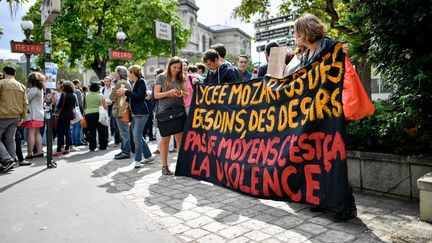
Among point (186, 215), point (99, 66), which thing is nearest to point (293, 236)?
point (186, 215)

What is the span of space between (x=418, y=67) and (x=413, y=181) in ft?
4.33

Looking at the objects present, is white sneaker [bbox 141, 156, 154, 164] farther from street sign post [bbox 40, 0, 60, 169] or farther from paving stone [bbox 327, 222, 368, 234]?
paving stone [bbox 327, 222, 368, 234]

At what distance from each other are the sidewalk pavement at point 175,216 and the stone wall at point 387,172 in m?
0.14

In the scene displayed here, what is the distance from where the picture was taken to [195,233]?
130 inches

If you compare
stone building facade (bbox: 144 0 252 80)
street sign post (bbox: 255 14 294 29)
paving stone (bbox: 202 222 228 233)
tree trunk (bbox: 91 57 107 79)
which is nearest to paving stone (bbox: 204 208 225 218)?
paving stone (bbox: 202 222 228 233)

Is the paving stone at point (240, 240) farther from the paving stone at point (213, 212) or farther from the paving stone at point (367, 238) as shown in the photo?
the paving stone at point (367, 238)

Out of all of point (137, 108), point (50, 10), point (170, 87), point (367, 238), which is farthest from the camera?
point (137, 108)

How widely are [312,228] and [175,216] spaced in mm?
1505

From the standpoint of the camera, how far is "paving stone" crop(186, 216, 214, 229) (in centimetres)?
352

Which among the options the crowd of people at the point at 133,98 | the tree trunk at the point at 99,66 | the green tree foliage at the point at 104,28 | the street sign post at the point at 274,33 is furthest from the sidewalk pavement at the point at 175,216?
the tree trunk at the point at 99,66

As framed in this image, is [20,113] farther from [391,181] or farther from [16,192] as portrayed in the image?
[391,181]

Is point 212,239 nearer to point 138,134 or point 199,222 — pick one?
point 199,222

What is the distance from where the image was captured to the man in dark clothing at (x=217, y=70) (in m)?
5.27

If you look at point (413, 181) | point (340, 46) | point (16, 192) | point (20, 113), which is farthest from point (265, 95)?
point (20, 113)
